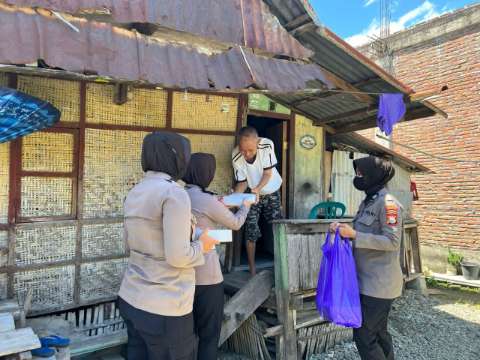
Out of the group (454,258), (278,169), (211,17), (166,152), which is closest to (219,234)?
(166,152)

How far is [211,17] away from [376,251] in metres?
2.85

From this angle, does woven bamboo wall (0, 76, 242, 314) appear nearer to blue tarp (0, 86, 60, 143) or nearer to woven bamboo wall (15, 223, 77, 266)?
woven bamboo wall (15, 223, 77, 266)

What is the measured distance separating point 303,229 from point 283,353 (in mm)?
1407

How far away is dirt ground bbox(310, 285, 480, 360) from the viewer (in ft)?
16.9

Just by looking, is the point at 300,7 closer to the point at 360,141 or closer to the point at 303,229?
the point at 303,229

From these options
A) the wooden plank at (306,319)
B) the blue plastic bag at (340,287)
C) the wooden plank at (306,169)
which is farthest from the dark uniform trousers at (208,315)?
the wooden plank at (306,169)

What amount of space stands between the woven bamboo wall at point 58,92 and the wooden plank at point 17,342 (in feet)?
7.17

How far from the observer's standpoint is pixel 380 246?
3.22 metres

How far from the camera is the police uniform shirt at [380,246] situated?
10.6 feet

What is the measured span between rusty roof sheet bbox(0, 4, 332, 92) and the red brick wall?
8.17 meters

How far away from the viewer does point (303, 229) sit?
476 centimetres

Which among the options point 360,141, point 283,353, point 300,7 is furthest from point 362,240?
point 360,141

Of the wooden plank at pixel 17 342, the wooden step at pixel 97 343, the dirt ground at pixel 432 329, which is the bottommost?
the dirt ground at pixel 432 329

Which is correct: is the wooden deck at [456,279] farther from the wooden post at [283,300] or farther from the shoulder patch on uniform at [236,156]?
the shoulder patch on uniform at [236,156]
